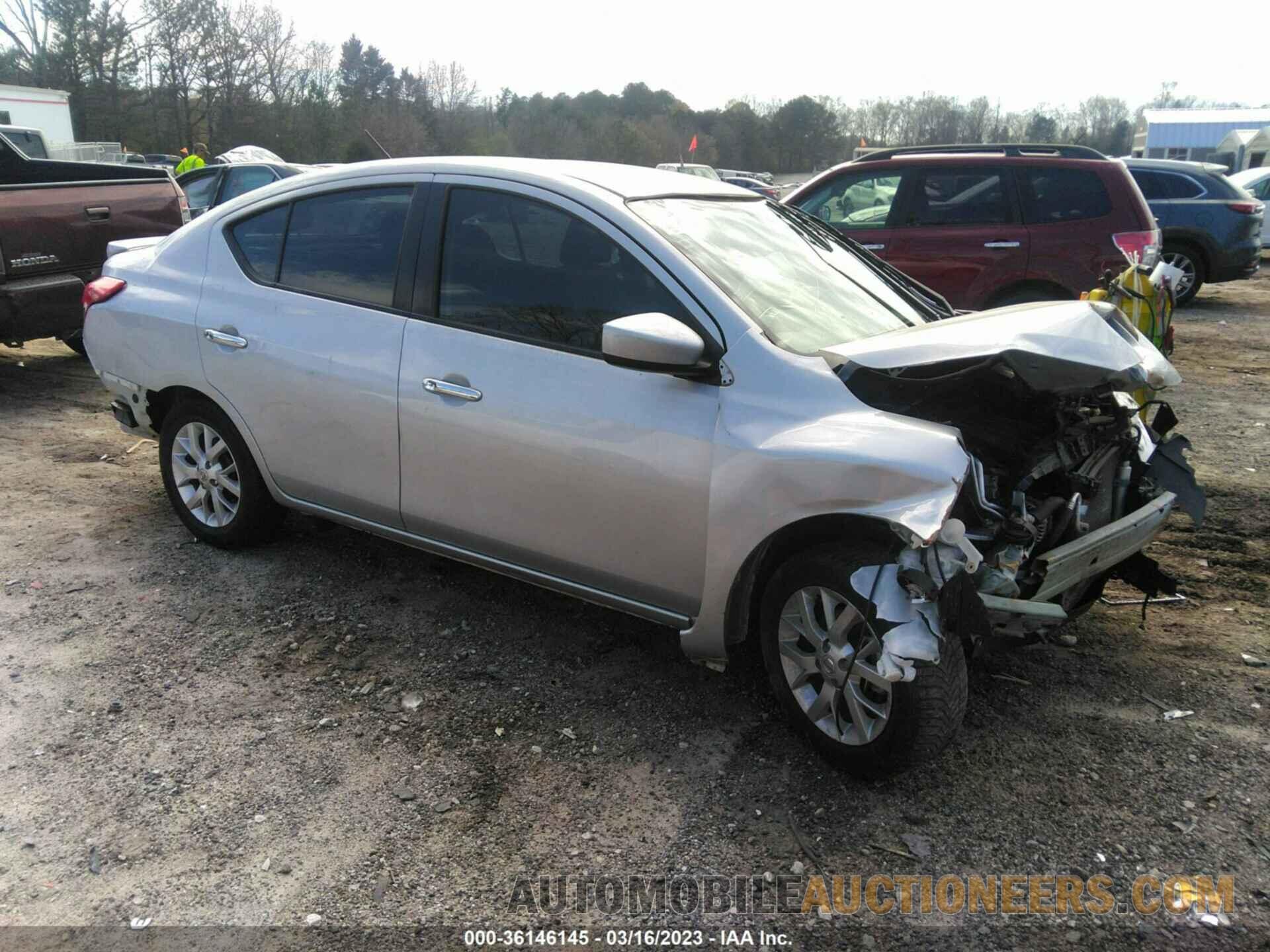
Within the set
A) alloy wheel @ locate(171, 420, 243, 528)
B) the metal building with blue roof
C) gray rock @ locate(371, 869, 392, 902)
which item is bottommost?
gray rock @ locate(371, 869, 392, 902)

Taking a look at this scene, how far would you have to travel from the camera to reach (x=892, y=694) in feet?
9.34

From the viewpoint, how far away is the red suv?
7.66 m

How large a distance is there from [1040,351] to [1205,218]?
11.6 meters

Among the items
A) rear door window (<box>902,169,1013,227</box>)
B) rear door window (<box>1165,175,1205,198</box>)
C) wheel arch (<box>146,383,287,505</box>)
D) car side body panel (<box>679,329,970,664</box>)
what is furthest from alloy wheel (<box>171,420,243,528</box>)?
rear door window (<box>1165,175,1205,198</box>)

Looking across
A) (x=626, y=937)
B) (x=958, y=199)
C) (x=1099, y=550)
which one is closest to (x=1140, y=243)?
(x=958, y=199)

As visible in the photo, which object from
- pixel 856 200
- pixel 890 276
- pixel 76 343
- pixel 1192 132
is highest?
pixel 1192 132

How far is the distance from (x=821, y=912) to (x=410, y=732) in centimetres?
148

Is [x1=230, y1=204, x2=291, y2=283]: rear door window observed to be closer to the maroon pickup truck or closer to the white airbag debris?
the white airbag debris

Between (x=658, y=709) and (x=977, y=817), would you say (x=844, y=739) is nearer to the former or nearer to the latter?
(x=977, y=817)

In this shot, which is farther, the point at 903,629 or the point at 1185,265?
the point at 1185,265

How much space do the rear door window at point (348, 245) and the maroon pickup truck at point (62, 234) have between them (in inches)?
149

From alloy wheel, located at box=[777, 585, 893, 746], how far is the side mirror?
791 mm

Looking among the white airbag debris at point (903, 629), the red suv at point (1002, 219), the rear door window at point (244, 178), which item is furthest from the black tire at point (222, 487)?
the rear door window at point (244, 178)

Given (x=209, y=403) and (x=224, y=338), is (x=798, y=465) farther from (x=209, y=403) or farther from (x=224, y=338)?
(x=209, y=403)
